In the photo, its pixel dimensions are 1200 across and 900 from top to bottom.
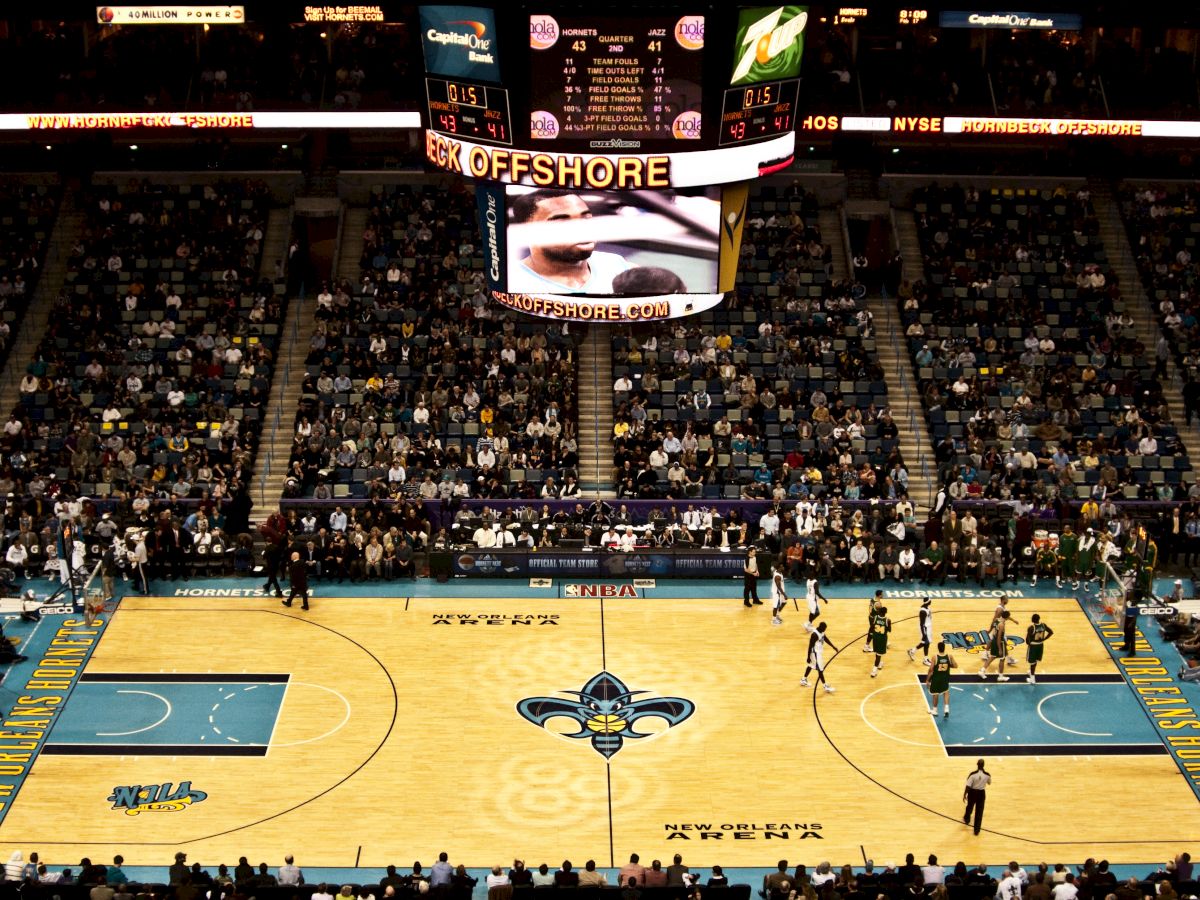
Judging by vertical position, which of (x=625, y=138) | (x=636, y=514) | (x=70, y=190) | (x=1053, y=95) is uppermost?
(x=625, y=138)

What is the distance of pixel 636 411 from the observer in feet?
125

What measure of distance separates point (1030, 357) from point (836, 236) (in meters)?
7.22

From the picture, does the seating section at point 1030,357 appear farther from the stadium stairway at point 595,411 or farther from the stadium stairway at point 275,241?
the stadium stairway at point 275,241

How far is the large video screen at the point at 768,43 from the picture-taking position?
1042 inches

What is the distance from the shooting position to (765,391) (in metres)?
38.8

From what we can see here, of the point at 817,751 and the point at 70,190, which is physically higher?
the point at 70,190

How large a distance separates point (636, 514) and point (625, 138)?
36.4ft

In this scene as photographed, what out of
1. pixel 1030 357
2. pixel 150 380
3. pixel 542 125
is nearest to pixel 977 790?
pixel 542 125

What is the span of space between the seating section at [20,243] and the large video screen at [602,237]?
18.1m

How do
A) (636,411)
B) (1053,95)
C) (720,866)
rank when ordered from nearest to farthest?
(720,866) < (636,411) < (1053,95)

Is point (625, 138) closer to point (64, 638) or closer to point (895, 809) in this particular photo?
point (895, 809)

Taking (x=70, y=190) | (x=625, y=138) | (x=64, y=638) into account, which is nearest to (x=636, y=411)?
(x=625, y=138)

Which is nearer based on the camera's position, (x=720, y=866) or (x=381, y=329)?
(x=720, y=866)

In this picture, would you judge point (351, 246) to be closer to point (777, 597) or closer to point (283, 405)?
point (283, 405)
